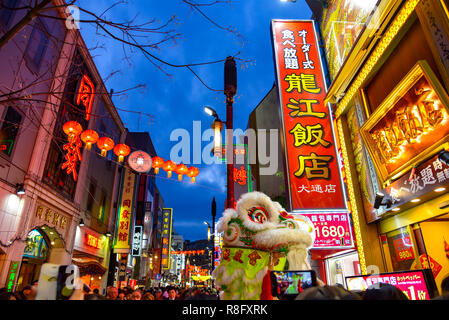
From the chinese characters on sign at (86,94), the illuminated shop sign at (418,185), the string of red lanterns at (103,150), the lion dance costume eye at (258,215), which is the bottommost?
the lion dance costume eye at (258,215)

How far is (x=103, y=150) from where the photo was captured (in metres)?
10.3

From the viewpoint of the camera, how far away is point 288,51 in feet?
34.3

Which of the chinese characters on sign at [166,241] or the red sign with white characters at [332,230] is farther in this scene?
the chinese characters on sign at [166,241]

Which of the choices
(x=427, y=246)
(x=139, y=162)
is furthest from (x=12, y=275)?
(x=427, y=246)

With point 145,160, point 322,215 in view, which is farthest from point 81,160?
point 322,215

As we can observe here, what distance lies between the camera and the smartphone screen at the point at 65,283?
2260 mm

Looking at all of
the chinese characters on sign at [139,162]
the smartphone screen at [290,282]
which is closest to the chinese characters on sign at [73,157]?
the chinese characters on sign at [139,162]

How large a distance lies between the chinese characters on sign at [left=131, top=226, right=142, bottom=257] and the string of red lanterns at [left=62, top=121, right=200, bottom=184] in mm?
9342

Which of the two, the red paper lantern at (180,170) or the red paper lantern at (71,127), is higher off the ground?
the red paper lantern at (71,127)

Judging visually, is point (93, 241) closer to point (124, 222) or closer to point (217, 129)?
point (124, 222)

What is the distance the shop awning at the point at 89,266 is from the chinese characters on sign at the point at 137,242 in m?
3.06

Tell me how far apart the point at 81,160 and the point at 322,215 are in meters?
14.1

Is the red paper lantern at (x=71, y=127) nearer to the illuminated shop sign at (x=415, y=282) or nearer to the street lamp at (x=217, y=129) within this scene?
the street lamp at (x=217, y=129)
